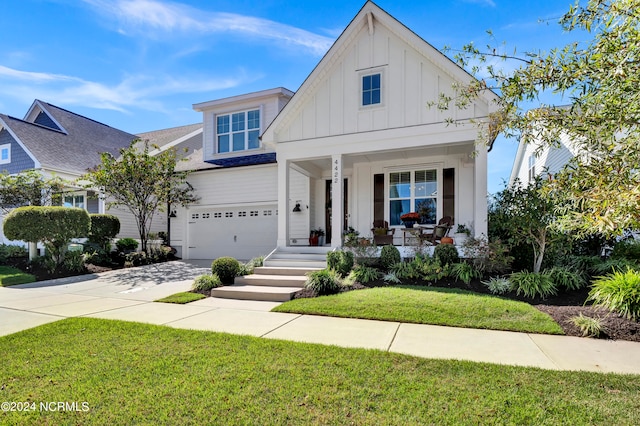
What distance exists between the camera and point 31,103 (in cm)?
2033

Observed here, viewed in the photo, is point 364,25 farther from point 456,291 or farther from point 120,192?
point 120,192

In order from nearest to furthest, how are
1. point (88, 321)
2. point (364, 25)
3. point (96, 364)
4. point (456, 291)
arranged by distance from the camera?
1. point (96, 364)
2. point (88, 321)
3. point (456, 291)
4. point (364, 25)

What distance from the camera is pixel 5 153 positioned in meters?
17.0

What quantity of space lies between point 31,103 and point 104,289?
18442 millimetres

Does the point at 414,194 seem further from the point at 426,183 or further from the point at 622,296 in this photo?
the point at 622,296

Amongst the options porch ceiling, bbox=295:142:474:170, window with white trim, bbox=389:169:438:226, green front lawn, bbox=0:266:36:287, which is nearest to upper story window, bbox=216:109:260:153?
porch ceiling, bbox=295:142:474:170

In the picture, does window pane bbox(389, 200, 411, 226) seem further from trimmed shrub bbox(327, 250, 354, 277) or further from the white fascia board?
the white fascia board

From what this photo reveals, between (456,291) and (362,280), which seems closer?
(456,291)

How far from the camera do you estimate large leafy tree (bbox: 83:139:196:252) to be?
12.9 metres

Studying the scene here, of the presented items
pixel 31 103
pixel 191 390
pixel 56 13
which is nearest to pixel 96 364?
pixel 191 390

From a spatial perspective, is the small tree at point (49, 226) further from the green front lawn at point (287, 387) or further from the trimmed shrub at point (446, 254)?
the trimmed shrub at point (446, 254)

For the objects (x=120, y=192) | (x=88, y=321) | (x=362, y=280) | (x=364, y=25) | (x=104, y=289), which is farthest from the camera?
(x=120, y=192)

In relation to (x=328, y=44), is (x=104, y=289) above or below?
below

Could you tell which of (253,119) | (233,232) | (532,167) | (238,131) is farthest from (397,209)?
(532,167)
